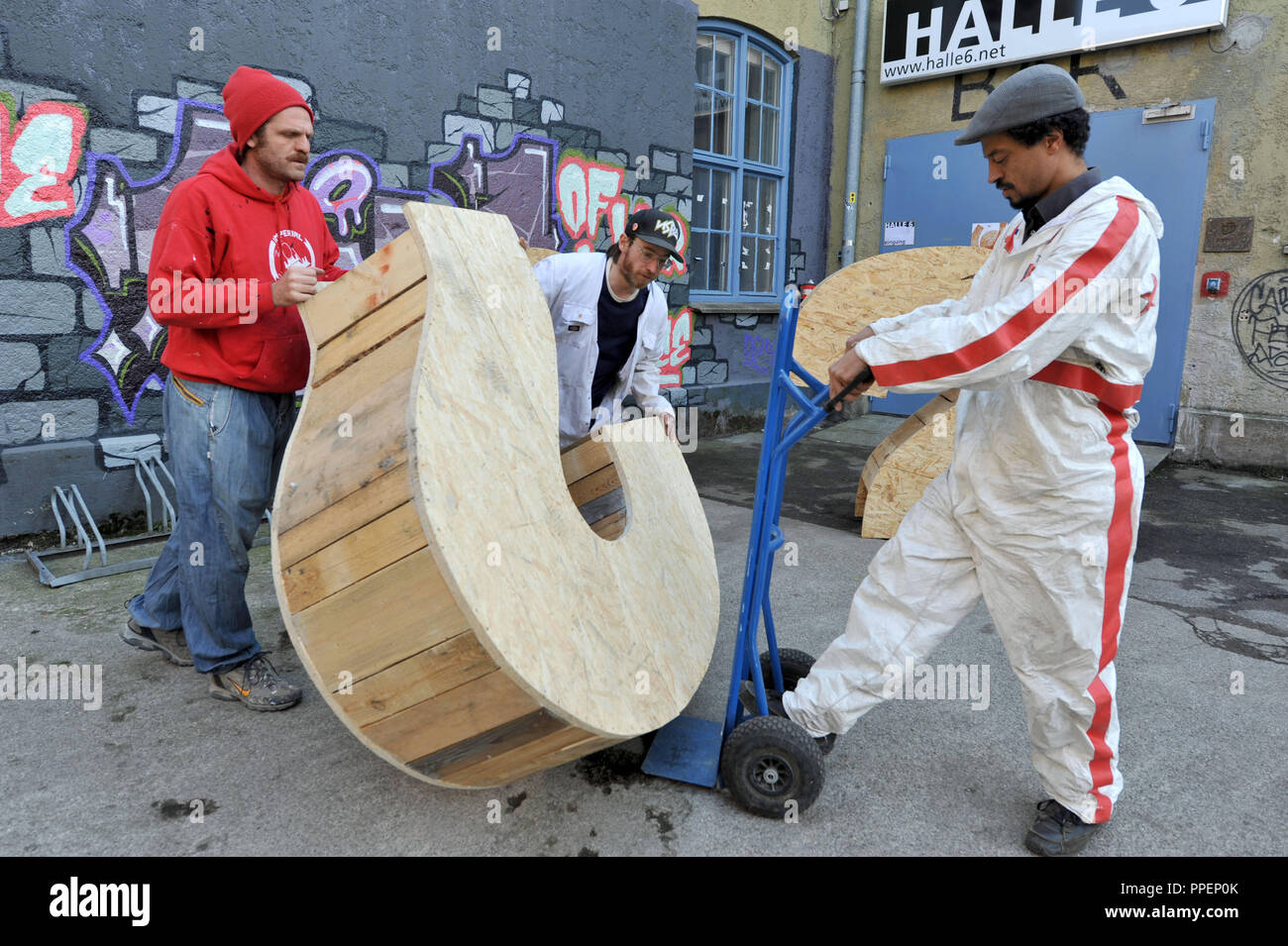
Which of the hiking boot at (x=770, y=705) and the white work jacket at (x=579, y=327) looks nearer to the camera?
the hiking boot at (x=770, y=705)

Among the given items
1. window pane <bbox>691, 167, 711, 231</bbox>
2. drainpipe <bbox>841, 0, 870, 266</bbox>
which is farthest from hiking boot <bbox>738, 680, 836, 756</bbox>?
drainpipe <bbox>841, 0, 870, 266</bbox>

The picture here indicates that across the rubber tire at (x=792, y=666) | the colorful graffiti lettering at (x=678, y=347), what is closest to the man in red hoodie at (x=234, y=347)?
the rubber tire at (x=792, y=666)

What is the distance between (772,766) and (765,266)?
790cm

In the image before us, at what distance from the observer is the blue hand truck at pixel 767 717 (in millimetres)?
2322

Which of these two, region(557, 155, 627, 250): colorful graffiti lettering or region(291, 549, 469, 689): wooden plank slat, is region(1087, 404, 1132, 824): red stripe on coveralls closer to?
region(291, 549, 469, 689): wooden plank slat

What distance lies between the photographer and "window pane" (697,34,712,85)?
8.28m

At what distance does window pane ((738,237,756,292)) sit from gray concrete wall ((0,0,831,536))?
207 centimetres

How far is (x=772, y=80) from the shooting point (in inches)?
360

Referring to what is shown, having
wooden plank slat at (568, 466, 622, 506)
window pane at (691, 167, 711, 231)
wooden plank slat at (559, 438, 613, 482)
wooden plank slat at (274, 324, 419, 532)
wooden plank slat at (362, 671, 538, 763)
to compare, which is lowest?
wooden plank slat at (362, 671, 538, 763)

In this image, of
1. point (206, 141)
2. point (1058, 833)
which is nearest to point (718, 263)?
point (206, 141)

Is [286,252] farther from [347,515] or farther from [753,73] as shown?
[753,73]

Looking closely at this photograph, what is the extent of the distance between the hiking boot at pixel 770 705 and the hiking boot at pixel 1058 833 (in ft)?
1.91

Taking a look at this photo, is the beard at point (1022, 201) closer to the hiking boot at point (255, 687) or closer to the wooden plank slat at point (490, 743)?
the wooden plank slat at point (490, 743)

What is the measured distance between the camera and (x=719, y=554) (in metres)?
4.77
